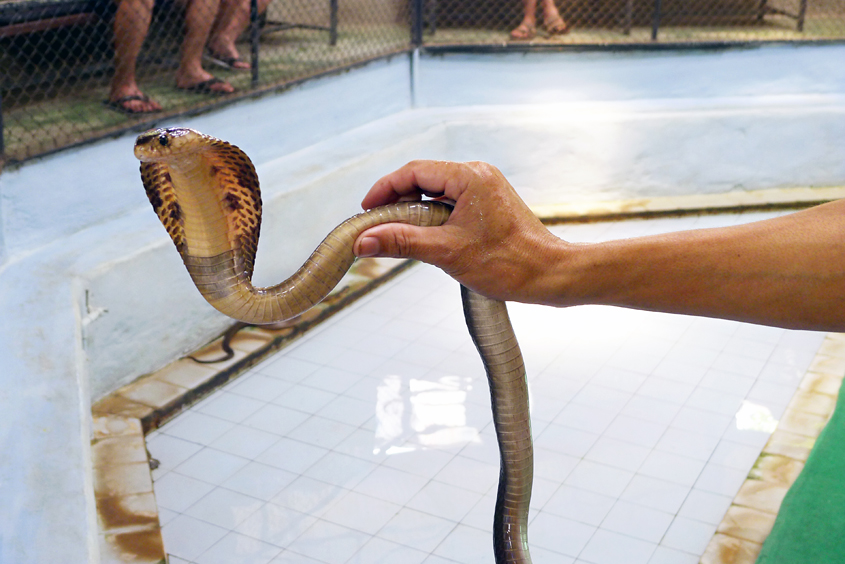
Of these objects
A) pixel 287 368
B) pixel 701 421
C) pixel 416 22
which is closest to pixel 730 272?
pixel 701 421

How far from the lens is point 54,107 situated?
3.92 metres

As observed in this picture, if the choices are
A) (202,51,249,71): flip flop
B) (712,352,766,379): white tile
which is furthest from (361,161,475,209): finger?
(202,51,249,71): flip flop

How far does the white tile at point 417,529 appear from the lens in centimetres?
276

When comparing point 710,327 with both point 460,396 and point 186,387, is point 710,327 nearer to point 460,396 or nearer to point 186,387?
point 460,396

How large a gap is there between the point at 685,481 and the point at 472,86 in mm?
3287

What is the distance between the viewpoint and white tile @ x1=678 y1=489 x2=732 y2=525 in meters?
2.89

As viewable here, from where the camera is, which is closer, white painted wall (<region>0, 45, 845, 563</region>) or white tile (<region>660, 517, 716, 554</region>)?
white painted wall (<region>0, 45, 845, 563</region>)

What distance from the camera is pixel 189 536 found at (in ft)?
9.06

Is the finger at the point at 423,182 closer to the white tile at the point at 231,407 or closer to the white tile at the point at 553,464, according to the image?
the white tile at the point at 553,464

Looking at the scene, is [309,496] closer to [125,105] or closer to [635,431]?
[635,431]

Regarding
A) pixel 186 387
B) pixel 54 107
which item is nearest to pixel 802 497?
pixel 186 387

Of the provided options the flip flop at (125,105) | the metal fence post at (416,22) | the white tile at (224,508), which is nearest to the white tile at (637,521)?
the white tile at (224,508)

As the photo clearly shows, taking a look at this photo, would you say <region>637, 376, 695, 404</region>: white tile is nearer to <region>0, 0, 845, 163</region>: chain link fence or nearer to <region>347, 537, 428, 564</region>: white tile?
<region>347, 537, 428, 564</region>: white tile

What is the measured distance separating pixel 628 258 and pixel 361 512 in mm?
1841
